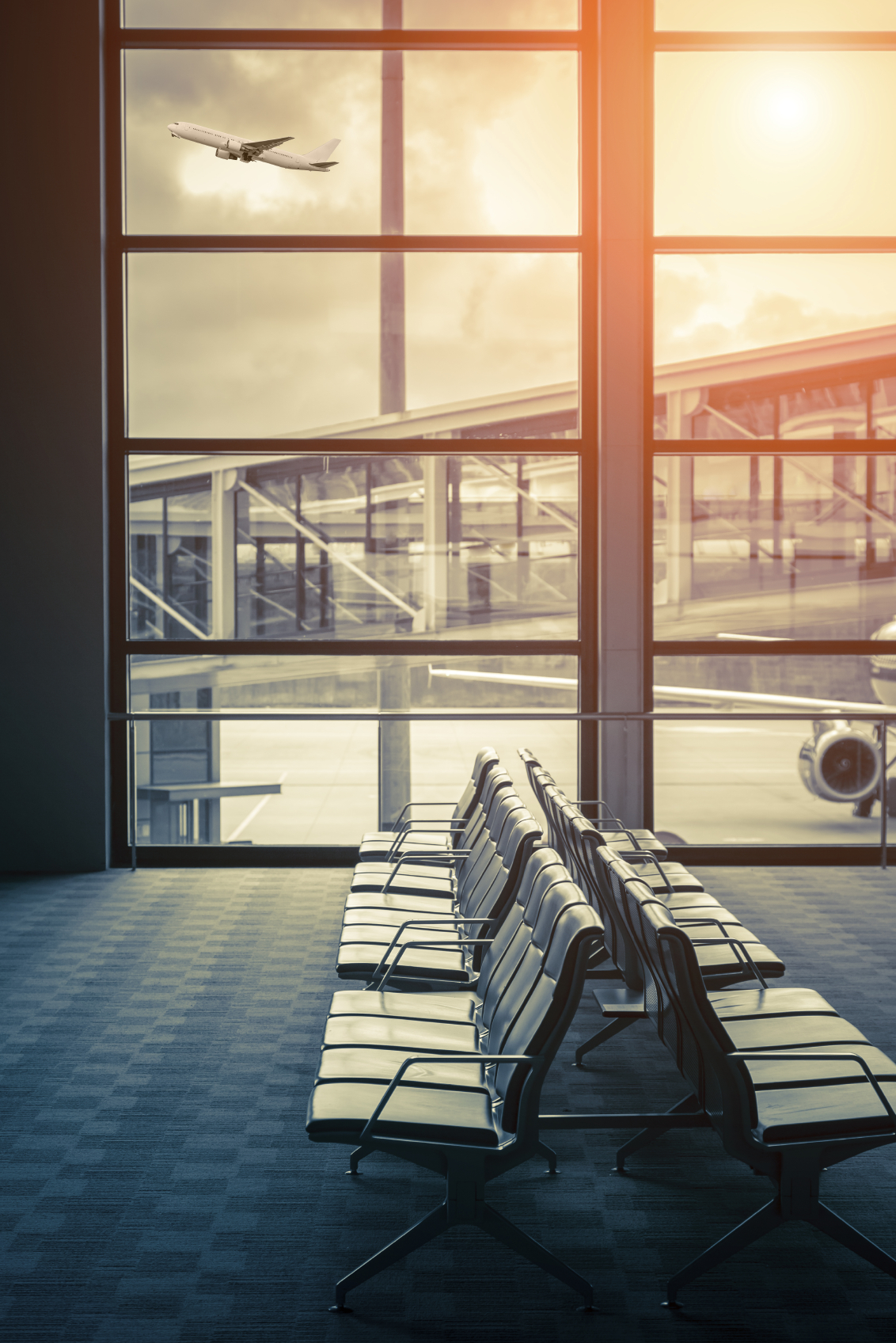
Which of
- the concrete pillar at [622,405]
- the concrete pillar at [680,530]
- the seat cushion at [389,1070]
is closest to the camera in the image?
the seat cushion at [389,1070]

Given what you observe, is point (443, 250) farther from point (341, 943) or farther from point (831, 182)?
point (341, 943)

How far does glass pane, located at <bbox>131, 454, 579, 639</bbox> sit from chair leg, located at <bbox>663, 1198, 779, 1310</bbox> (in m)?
5.04

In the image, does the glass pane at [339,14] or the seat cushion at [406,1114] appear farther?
the glass pane at [339,14]

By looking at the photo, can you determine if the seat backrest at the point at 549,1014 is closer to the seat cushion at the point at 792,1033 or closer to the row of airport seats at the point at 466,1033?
the row of airport seats at the point at 466,1033

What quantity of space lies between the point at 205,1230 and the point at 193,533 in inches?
203

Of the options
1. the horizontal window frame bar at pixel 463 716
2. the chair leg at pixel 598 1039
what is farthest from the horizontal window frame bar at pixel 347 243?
the chair leg at pixel 598 1039

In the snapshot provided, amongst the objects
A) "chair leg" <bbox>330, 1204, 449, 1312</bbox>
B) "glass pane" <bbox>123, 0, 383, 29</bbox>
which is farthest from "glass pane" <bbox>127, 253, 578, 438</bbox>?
"chair leg" <bbox>330, 1204, 449, 1312</bbox>

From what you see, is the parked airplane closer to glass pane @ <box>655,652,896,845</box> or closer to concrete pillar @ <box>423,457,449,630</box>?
glass pane @ <box>655,652,896,845</box>

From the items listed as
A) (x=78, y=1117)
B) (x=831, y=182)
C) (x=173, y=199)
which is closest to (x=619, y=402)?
(x=831, y=182)

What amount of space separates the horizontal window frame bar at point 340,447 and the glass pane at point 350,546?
6 centimetres

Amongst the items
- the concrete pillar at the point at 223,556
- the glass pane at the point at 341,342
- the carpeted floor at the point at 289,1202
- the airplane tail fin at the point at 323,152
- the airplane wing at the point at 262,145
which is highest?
the airplane tail fin at the point at 323,152

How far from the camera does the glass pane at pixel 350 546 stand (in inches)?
289

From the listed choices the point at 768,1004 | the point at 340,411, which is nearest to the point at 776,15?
the point at 340,411

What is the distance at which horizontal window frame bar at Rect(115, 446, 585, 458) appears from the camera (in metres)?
7.22
